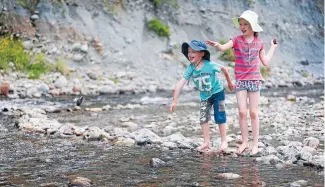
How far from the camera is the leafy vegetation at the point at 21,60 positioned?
20188 mm

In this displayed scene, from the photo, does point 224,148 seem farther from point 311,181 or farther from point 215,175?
point 311,181

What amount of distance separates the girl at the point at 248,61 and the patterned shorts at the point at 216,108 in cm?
29

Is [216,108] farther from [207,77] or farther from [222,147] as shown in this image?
[222,147]

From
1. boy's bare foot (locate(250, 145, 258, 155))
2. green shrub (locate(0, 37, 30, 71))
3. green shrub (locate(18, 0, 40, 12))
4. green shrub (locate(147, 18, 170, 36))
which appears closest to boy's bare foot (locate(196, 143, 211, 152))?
boy's bare foot (locate(250, 145, 258, 155))

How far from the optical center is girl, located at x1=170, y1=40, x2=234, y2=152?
648cm

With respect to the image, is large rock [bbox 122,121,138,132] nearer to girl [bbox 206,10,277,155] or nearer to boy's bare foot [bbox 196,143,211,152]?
boy's bare foot [bbox 196,143,211,152]

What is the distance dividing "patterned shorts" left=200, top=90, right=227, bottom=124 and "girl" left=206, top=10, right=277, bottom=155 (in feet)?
0.96

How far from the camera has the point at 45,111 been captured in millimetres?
12484

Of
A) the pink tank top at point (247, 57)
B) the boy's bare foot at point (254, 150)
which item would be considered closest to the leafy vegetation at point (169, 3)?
the pink tank top at point (247, 57)

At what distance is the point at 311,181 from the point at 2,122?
734cm

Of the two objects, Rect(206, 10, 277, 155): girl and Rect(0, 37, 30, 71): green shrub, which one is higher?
Rect(0, 37, 30, 71): green shrub

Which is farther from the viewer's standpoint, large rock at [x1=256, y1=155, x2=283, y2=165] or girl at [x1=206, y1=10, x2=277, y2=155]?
girl at [x1=206, y1=10, x2=277, y2=155]

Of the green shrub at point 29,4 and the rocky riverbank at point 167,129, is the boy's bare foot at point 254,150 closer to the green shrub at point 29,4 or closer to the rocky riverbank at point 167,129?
the rocky riverbank at point 167,129

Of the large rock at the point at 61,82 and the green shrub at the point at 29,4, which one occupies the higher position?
the green shrub at the point at 29,4
